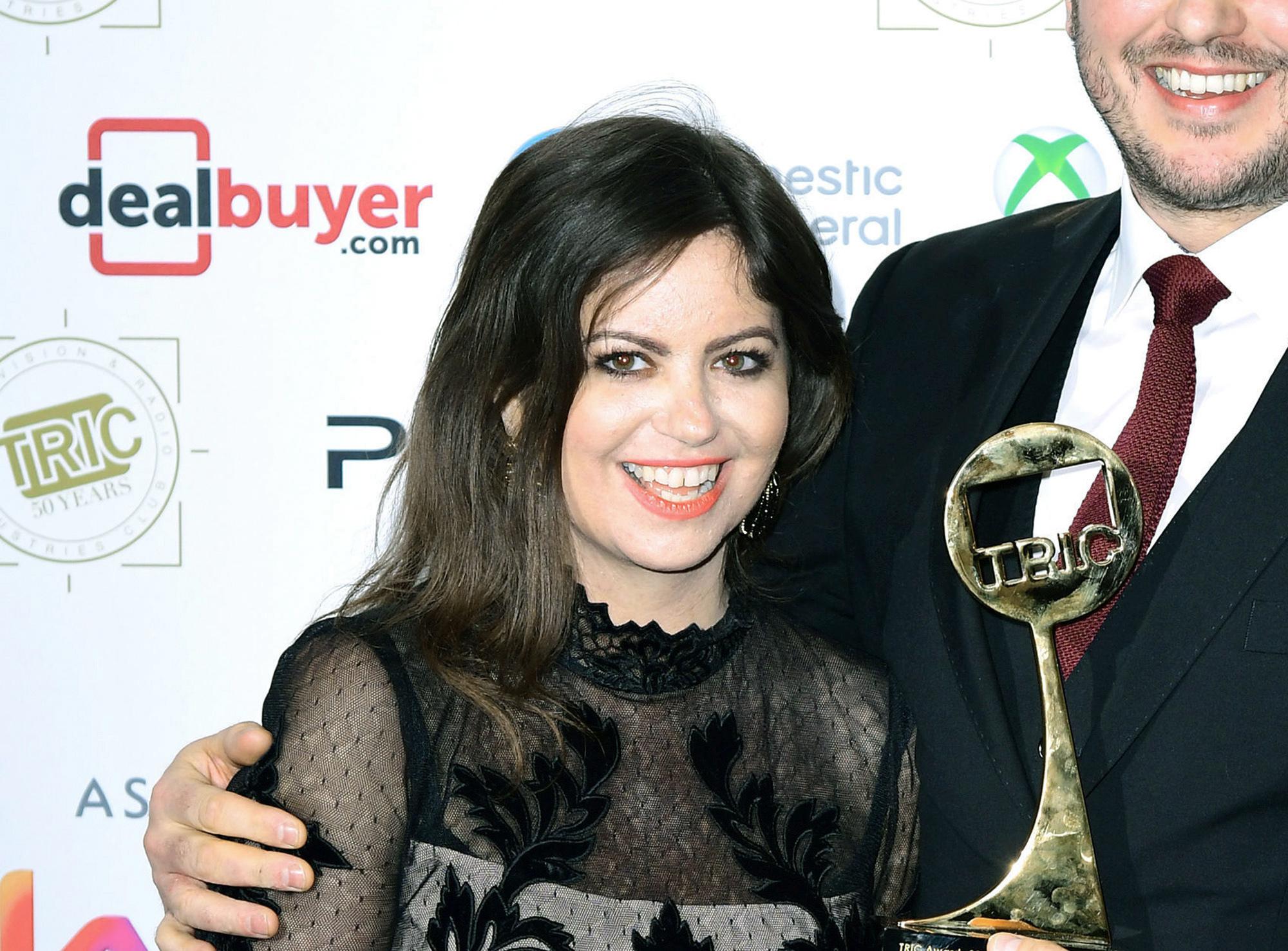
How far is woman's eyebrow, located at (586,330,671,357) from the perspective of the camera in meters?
1.45

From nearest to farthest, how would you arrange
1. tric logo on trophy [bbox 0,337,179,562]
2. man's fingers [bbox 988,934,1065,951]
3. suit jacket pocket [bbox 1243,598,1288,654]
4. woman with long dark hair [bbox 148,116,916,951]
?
man's fingers [bbox 988,934,1065,951] → suit jacket pocket [bbox 1243,598,1288,654] → woman with long dark hair [bbox 148,116,916,951] → tric logo on trophy [bbox 0,337,179,562]

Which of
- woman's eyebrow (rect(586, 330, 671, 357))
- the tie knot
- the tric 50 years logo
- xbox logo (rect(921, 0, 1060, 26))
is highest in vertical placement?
xbox logo (rect(921, 0, 1060, 26))

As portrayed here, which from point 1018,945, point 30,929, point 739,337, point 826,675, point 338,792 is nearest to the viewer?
point 1018,945

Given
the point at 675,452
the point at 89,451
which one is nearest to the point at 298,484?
the point at 89,451

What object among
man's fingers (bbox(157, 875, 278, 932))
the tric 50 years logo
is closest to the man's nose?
the tric 50 years logo

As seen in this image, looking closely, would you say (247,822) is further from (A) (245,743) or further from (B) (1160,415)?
(B) (1160,415)

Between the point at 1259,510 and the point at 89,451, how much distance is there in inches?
69.9

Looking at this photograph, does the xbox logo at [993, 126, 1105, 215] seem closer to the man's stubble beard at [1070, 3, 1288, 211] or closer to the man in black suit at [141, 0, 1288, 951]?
the man in black suit at [141, 0, 1288, 951]

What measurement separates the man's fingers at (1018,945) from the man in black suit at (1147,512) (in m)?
0.19

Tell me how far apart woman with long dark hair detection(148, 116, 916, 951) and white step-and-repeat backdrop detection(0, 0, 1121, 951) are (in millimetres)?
641

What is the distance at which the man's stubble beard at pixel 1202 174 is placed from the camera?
4.90 feet

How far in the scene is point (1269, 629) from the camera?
129 centimetres

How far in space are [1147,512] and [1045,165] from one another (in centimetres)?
97

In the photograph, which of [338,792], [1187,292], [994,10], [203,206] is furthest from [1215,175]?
[203,206]
